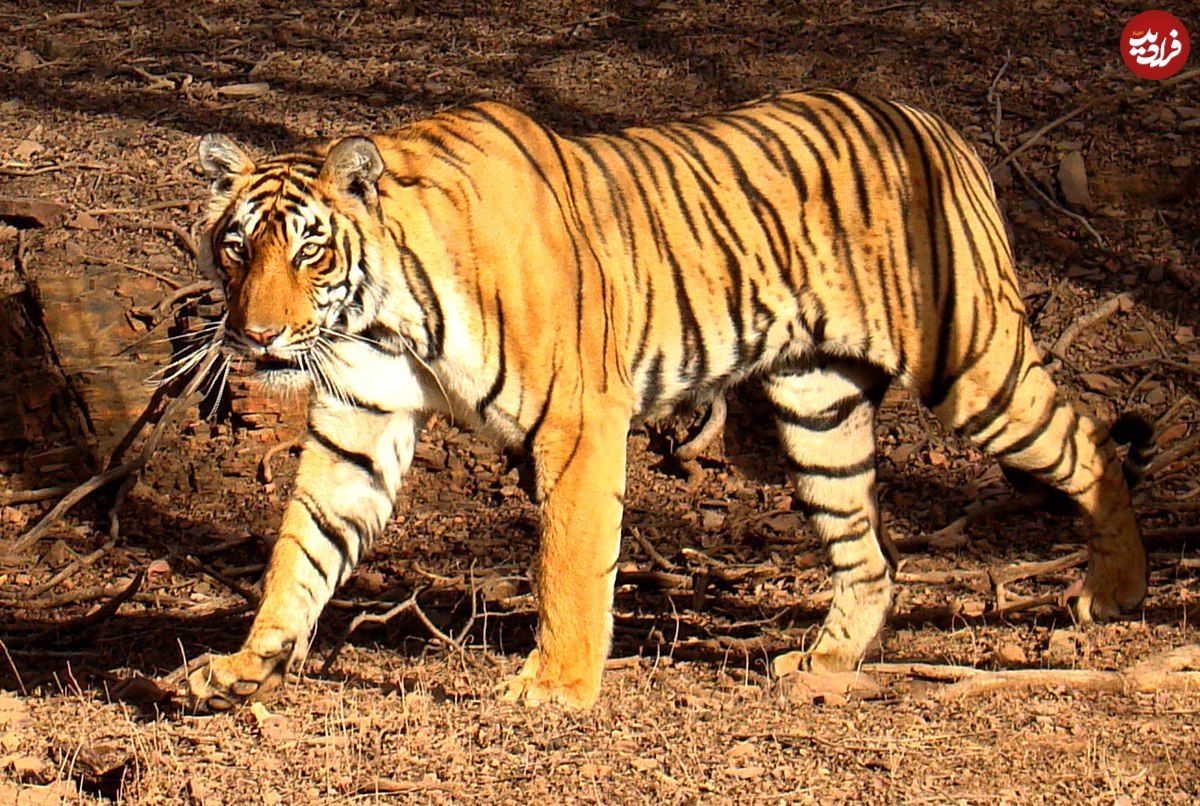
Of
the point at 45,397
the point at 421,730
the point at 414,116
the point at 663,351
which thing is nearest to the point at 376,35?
the point at 414,116

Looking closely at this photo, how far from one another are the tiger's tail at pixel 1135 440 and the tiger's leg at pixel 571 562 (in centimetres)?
199

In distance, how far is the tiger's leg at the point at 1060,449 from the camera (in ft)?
15.5

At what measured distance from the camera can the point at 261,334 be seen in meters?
3.81

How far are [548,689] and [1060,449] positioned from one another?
5.95 ft

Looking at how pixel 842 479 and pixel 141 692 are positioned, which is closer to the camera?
pixel 141 692

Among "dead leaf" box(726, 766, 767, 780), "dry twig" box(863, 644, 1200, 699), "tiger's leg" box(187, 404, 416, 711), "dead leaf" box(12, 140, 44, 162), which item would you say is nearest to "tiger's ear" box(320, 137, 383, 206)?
"tiger's leg" box(187, 404, 416, 711)

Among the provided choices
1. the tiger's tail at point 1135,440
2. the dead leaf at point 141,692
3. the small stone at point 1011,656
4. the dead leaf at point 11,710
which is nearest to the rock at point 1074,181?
the tiger's tail at point 1135,440

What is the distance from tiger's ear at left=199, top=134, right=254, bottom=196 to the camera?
406 centimetres

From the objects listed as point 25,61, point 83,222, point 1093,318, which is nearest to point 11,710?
point 83,222

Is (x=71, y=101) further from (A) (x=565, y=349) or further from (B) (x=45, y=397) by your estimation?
(A) (x=565, y=349)

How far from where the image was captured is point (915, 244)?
4625mm

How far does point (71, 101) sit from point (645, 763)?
637cm

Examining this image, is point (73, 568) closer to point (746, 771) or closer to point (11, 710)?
point (11, 710)

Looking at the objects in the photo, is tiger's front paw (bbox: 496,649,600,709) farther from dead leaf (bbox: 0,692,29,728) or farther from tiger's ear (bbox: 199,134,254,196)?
tiger's ear (bbox: 199,134,254,196)
